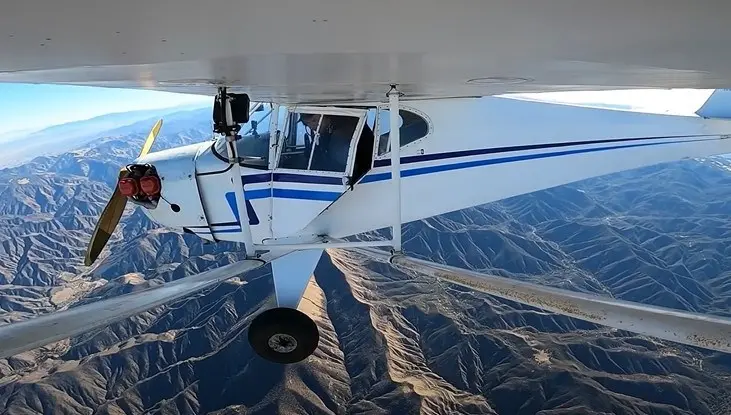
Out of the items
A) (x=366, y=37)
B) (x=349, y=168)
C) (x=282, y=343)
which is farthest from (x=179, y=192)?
(x=366, y=37)

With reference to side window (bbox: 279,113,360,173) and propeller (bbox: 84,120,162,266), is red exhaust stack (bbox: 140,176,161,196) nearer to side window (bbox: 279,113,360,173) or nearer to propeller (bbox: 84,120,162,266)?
propeller (bbox: 84,120,162,266)

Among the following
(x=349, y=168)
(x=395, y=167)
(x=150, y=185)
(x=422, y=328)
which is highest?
(x=395, y=167)

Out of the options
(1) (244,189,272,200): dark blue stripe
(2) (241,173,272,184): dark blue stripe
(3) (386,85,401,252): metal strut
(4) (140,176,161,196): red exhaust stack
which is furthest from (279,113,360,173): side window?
(4) (140,176,161,196): red exhaust stack

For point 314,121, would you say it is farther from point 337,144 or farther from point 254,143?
point 254,143

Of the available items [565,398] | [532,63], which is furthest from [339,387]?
[532,63]

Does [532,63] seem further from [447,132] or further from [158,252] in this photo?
[158,252]

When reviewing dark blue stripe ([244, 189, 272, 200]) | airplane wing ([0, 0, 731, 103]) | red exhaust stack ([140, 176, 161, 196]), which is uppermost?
airplane wing ([0, 0, 731, 103])
